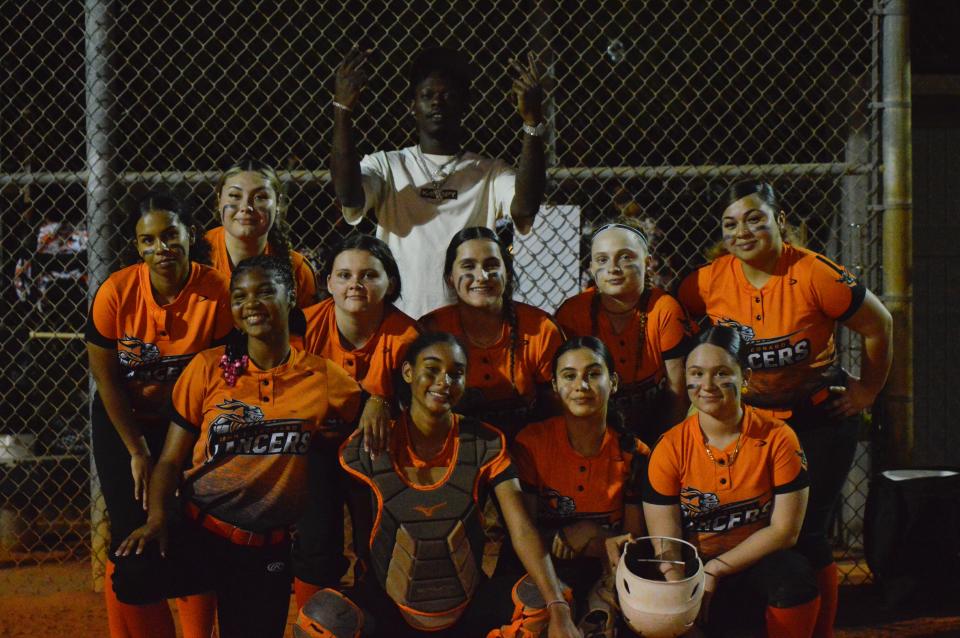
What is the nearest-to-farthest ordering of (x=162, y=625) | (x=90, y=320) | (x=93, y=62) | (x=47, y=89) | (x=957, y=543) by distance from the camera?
(x=162, y=625)
(x=90, y=320)
(x=957, y=543)
(x=93, y=62)
(x=47, y=89)

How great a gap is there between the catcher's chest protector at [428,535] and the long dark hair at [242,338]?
1.48ft

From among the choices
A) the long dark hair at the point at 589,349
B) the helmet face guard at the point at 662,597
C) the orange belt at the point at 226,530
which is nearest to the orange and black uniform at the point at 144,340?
the orange belt at the point at 226,530

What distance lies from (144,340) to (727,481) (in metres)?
2.04

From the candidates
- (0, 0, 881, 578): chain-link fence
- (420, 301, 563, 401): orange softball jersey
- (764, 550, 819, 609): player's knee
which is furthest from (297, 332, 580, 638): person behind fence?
(0, 0, 881, 578): chain-link fence

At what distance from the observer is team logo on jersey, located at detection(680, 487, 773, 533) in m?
3.03

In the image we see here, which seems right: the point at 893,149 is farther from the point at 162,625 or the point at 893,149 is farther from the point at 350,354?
the point at 162,625

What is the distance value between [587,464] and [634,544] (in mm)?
311

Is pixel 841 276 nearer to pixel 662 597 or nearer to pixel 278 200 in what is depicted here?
pixel 662 597

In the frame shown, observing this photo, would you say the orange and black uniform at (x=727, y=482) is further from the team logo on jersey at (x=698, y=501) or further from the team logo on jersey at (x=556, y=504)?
the team logo on jersey at (x=556, y=504)

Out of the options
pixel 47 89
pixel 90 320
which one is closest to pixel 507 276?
pixel 90 320

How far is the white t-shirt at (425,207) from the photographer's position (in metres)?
3.63

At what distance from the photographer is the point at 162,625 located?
296cm

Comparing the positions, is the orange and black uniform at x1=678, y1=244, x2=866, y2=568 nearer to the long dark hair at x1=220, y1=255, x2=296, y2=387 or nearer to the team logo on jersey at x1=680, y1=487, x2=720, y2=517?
the team logo on jersey at x1=680, y1=487, x2=720, y2=517

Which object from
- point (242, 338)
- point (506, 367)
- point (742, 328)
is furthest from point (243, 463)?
point (742, 328)
